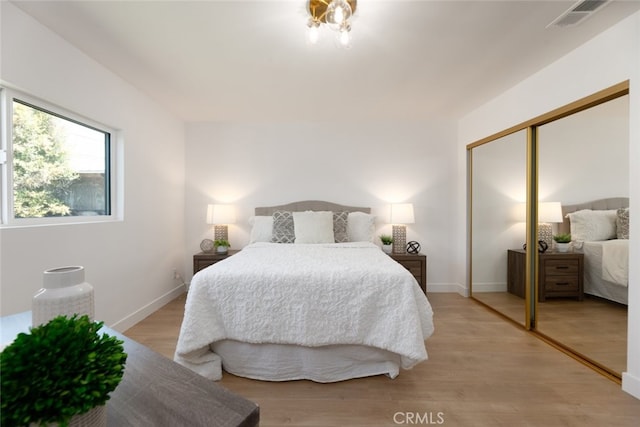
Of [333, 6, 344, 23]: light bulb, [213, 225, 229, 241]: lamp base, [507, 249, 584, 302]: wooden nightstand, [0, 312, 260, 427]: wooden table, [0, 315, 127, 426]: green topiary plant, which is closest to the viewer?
[0, 315, 127, 426]: green topiary plant

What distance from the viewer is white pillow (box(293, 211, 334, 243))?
3.19 m

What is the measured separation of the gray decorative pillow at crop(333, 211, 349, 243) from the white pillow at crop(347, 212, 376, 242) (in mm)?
88

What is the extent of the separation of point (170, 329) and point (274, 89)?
2.55m

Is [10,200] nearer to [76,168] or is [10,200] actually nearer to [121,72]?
[76,168]

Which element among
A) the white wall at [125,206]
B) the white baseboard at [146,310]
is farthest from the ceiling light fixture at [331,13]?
the white baseboard at [146,310]

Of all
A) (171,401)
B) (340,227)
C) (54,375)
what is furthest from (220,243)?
(54,375)

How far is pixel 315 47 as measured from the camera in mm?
2039

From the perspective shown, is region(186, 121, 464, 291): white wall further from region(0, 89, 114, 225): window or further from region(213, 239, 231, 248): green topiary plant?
region(0, 89, 114, 225): window

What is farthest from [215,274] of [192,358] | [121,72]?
[121,72]

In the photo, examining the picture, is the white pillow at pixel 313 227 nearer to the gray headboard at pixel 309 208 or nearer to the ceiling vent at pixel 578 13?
the gray headboard at pixel 309 208

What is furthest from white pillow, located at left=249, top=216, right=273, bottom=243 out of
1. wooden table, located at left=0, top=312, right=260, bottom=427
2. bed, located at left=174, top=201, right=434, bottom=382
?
wooden table, located at left=0, top=312, right=260, bottom=427

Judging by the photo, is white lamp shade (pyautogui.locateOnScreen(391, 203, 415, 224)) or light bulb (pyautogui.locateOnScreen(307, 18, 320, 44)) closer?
light bulb (pyautogui.locateOnScreen(307, 18, 320, 44))

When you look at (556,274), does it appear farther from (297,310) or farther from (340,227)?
(297,310)

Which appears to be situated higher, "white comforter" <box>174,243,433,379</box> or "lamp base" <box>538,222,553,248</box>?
"lamp base" <box>538,222,553,248</box>
